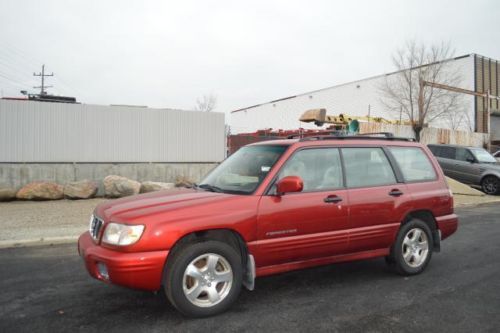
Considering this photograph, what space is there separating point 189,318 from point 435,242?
11.1 feet

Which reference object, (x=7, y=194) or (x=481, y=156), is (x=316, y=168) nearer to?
(x=7, y=194)

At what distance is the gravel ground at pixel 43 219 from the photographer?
7473mm

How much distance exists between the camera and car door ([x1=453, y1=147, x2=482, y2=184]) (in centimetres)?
1564

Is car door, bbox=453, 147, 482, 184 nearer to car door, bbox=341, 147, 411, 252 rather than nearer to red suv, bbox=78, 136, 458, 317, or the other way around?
red suv, bbox=78, 136, 458, 317

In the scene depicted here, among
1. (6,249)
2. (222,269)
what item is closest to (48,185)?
(6,249)

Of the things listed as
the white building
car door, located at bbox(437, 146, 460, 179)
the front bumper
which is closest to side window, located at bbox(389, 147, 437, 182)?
the front bumper

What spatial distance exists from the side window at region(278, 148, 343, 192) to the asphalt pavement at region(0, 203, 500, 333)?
116cm

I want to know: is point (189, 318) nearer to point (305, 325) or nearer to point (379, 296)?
point (305, 325)

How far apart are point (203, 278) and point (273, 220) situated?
2.82 feet

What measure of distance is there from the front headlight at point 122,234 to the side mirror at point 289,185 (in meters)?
1.34

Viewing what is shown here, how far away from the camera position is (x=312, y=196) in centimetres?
436

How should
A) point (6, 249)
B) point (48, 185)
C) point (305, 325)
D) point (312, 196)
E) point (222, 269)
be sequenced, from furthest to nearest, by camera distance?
1. point (48, 185)
2. point (6, 249)
3. point (312, 196)
4. point (222, 269)
5. point (305, 325)

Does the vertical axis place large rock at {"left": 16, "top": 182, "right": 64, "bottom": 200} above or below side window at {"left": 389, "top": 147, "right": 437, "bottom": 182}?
below

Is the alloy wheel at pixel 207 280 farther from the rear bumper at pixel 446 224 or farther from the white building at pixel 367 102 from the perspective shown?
the white building at pixel 367 102
